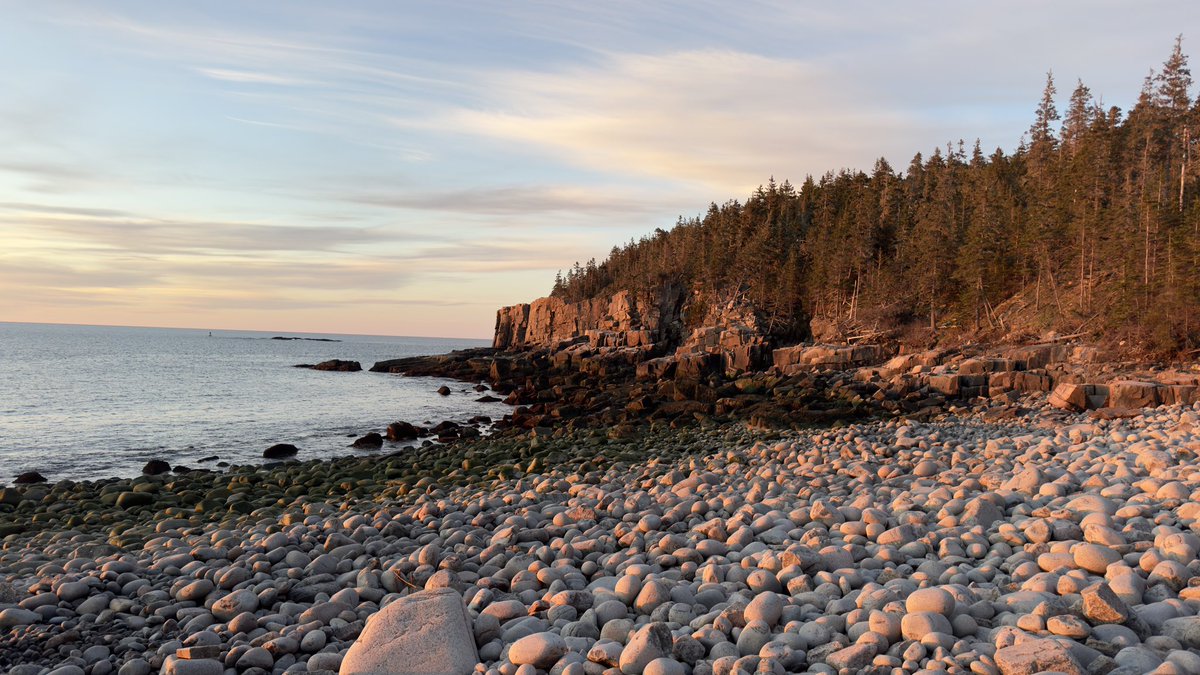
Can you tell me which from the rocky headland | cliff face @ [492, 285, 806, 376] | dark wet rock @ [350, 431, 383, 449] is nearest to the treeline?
cliff face @ [492, 285, 806, 376]

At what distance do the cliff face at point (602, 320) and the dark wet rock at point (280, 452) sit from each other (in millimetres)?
41391

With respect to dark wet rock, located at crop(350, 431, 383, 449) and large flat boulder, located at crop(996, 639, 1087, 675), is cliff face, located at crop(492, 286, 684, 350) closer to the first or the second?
dark wet rock, located at crop(350, 431, 383, 449)

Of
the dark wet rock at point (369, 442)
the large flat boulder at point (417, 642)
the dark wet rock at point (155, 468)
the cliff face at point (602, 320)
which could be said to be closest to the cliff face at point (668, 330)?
the cliff face at point (602, 320)

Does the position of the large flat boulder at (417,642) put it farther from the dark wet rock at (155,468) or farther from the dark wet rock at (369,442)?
the dark wet rock at (369,442)

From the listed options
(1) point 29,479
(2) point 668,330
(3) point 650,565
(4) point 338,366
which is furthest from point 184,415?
(2) point 668,330

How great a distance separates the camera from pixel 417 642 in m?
4.80

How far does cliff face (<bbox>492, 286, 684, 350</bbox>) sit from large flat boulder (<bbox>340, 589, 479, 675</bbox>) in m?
55.5

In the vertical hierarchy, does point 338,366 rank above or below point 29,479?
above

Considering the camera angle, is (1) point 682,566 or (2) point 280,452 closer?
(1) point 682,566

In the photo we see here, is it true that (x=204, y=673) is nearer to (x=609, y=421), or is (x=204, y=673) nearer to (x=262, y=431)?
(x=609, y=421)

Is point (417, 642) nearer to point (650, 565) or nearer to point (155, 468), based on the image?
point (650, 565)

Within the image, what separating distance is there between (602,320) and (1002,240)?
130 ft

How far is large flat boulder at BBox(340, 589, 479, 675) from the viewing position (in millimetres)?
4620

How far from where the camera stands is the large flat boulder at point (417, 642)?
462 centimetres
